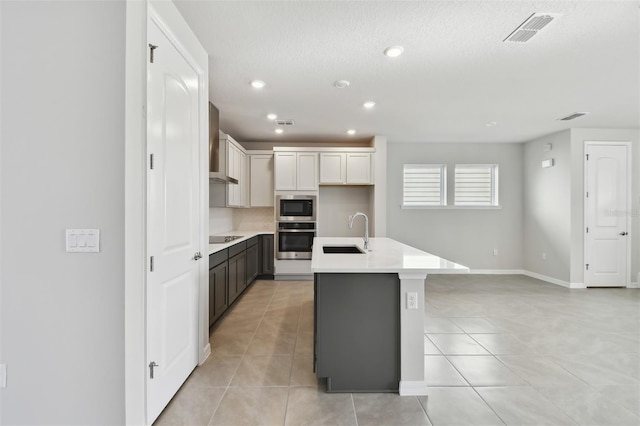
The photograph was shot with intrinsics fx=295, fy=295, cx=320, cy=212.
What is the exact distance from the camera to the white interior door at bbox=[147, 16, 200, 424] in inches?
67.7

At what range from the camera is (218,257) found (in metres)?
3.27

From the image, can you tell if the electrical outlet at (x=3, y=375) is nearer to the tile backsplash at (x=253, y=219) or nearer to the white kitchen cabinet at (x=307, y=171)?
the white kitchen cabinet at (x=307, y=171)

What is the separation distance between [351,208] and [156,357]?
4.71 m

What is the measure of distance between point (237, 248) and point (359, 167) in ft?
9.07

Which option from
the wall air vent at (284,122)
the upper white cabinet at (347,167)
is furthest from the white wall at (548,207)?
the wall air vent at (284,122)

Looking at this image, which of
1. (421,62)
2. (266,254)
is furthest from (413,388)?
(266,254)

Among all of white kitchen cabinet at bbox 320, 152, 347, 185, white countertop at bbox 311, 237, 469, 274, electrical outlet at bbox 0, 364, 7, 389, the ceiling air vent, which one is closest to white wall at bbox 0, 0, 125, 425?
electrical outlet at bbox 0, 364, 7, 389

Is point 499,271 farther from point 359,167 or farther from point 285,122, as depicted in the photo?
point 285,122

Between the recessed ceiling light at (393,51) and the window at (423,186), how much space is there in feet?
12.3

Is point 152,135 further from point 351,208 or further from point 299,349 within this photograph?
point 351,208

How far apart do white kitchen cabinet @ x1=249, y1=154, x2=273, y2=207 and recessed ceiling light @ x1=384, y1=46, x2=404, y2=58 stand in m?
3.45

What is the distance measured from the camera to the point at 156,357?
1768mm

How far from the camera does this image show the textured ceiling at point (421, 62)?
211 centimetres

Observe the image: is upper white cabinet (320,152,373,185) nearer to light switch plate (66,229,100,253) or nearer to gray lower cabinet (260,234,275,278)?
gray lower cabinet (260,234,275,278)
